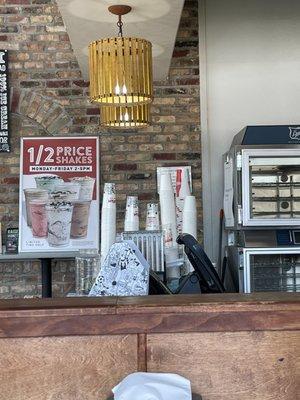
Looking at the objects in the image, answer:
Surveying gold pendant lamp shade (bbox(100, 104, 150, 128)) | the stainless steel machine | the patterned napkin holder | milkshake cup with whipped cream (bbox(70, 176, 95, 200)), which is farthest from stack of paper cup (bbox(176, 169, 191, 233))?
the patterned napkin holder

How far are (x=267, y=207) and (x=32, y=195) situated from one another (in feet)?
6.44

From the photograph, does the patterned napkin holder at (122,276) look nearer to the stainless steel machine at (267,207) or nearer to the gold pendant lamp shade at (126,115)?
the gold pendant lamp shade at (126,115)

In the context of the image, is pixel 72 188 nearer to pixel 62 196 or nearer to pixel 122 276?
pixel 62 196

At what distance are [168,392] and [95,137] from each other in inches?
166

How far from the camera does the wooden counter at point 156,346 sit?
5.25 feet

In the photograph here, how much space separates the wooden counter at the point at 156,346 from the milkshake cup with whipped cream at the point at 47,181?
12.3 ft

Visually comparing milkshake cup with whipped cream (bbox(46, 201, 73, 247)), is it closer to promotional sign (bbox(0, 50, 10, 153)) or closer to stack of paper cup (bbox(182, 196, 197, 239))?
promotional sign (bbox(0, 50, 10, 153))

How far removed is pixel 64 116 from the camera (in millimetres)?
5430

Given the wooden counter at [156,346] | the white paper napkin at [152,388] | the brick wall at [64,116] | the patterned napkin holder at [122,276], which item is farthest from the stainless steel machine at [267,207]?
the white paper napkin at [152,388]

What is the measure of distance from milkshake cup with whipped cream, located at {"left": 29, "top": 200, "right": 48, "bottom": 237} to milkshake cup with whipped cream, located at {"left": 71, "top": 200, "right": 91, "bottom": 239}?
0.25 metres

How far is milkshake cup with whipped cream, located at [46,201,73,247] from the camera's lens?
4.93 metres

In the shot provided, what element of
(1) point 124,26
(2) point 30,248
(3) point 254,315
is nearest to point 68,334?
(3) point 254,315

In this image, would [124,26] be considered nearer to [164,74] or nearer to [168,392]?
[164,74]

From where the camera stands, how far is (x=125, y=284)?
7.42 feet
